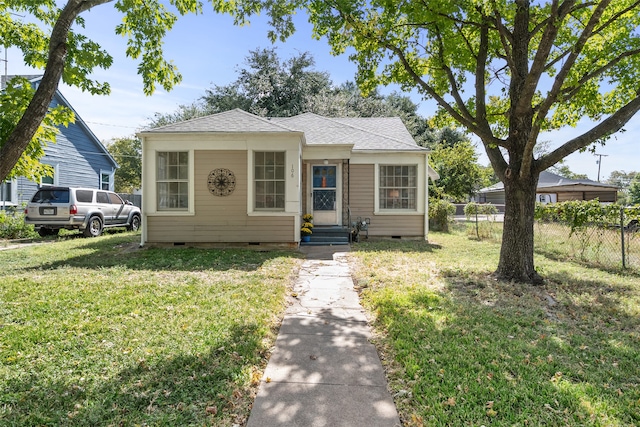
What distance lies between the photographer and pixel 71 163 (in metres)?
15.8

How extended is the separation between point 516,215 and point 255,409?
5680 millimetres

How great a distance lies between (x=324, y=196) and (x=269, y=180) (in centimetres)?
255

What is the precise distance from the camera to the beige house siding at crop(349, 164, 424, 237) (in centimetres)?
1141

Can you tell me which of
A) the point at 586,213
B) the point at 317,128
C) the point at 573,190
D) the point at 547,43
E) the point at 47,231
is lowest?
the point at 47,231

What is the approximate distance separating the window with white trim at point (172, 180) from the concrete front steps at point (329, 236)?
12.1 feet

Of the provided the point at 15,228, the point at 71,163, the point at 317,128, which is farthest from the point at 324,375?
the point at 71,163

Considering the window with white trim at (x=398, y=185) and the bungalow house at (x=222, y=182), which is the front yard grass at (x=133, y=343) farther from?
the window with white trim at (x=398, y=185)

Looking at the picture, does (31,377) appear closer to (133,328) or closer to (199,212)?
(133,328)

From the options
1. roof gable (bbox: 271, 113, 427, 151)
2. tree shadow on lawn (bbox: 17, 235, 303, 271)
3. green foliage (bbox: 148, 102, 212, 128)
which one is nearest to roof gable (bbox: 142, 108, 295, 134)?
roof gable (bbox: 271, 113, 427, 151)

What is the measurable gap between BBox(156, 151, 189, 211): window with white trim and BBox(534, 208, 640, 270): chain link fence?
10105 millimetres

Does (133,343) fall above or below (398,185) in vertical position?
below

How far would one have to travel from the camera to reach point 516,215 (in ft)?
20.4

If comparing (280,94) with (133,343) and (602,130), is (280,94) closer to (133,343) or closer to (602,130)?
(602,130)

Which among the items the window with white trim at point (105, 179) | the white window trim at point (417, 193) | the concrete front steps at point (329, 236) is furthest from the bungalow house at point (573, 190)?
the window with white trim at point (105, 179)
